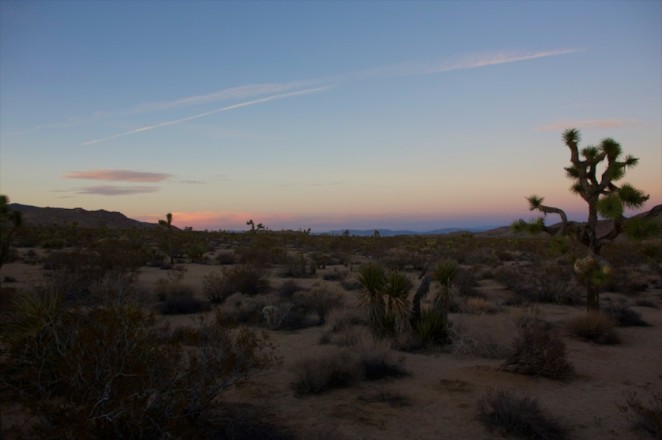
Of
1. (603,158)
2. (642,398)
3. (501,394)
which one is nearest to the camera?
(501,394)

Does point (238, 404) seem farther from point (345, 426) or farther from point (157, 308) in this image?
point (157, 308)

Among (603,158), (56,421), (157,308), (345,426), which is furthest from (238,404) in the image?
(603,158)

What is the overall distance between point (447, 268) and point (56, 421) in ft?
30.0

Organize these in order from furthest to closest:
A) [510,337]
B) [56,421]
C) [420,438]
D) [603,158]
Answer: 1. [603,158]
2. [510,337]
3. [420,438]
4. [56,421]

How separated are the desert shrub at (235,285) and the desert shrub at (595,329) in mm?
10396

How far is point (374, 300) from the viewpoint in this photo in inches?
443

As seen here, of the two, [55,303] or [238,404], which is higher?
[55,303]

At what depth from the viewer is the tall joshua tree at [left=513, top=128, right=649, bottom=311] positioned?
11.4 metres

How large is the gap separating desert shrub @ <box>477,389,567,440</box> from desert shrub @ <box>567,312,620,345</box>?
5810mm

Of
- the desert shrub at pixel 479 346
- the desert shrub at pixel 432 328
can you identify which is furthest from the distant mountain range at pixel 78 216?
the desert shrub at pixel 479 346

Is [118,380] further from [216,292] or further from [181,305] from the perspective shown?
[216,292]

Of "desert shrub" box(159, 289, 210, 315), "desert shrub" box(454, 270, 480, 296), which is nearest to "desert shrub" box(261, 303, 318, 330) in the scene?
"desert shrub" box(159, 289, 210, 315)

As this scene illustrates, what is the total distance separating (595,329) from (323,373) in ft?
23.9

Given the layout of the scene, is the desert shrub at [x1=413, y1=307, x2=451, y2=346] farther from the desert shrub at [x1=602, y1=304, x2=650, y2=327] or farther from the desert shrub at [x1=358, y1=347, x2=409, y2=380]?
the desert shrub at [x1=602, y1=304, x2=650, y2=327]
